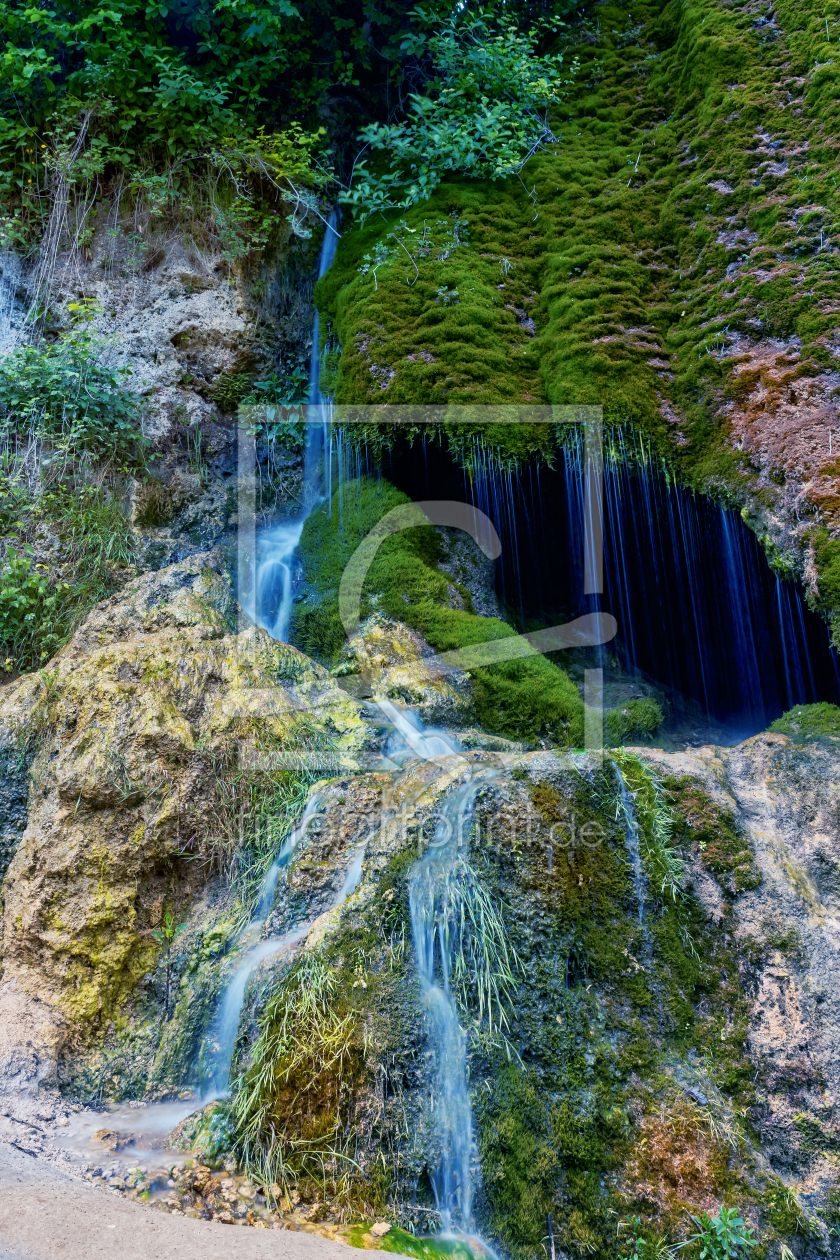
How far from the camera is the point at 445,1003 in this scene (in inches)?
144

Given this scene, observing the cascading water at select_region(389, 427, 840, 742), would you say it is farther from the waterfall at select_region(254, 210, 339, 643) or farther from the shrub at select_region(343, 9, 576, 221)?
the shrub at select_region(343, 9, 576, 221)

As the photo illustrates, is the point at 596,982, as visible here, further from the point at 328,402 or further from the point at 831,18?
the point at 831,18

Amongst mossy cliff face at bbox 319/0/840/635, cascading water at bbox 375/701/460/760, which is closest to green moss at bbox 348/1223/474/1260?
cascading water at bbox 375/701/460/760

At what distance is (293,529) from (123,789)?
388 centimetres

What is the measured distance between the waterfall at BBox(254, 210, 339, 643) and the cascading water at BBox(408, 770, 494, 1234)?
11.0ft

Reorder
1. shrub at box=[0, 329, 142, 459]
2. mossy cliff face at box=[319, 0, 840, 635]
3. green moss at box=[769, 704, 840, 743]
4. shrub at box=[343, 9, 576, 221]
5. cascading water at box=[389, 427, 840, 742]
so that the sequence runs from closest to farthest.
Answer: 1. green moss at box=[769, 704, 840, 743]
2. mossy cliff face at box=[319, 0, 840, 635]
3. cascading water at box=[389, 427, 840, 742]
4. shrub at box=[0, 329, 142, 459]
5. shrub at box=[343, 9, 576, 221]

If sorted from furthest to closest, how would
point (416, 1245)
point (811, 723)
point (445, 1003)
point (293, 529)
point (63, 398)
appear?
point (293, 529) → point (63, 398) → point (811, 723) → point (445, 1003) → point (416, 1245)

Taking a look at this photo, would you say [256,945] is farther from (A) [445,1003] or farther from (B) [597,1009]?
(B) [597,1009]

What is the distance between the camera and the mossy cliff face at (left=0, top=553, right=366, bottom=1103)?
4.40 metres

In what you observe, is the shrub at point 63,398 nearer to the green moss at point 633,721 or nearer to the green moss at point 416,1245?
the green moss at point 633,721

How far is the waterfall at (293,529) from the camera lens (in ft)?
23.7

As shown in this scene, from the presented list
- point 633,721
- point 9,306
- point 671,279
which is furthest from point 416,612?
point 9,306

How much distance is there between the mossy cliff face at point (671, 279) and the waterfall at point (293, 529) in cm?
50

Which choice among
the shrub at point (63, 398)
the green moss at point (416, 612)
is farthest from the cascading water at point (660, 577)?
the shrub at point (63, 398)
